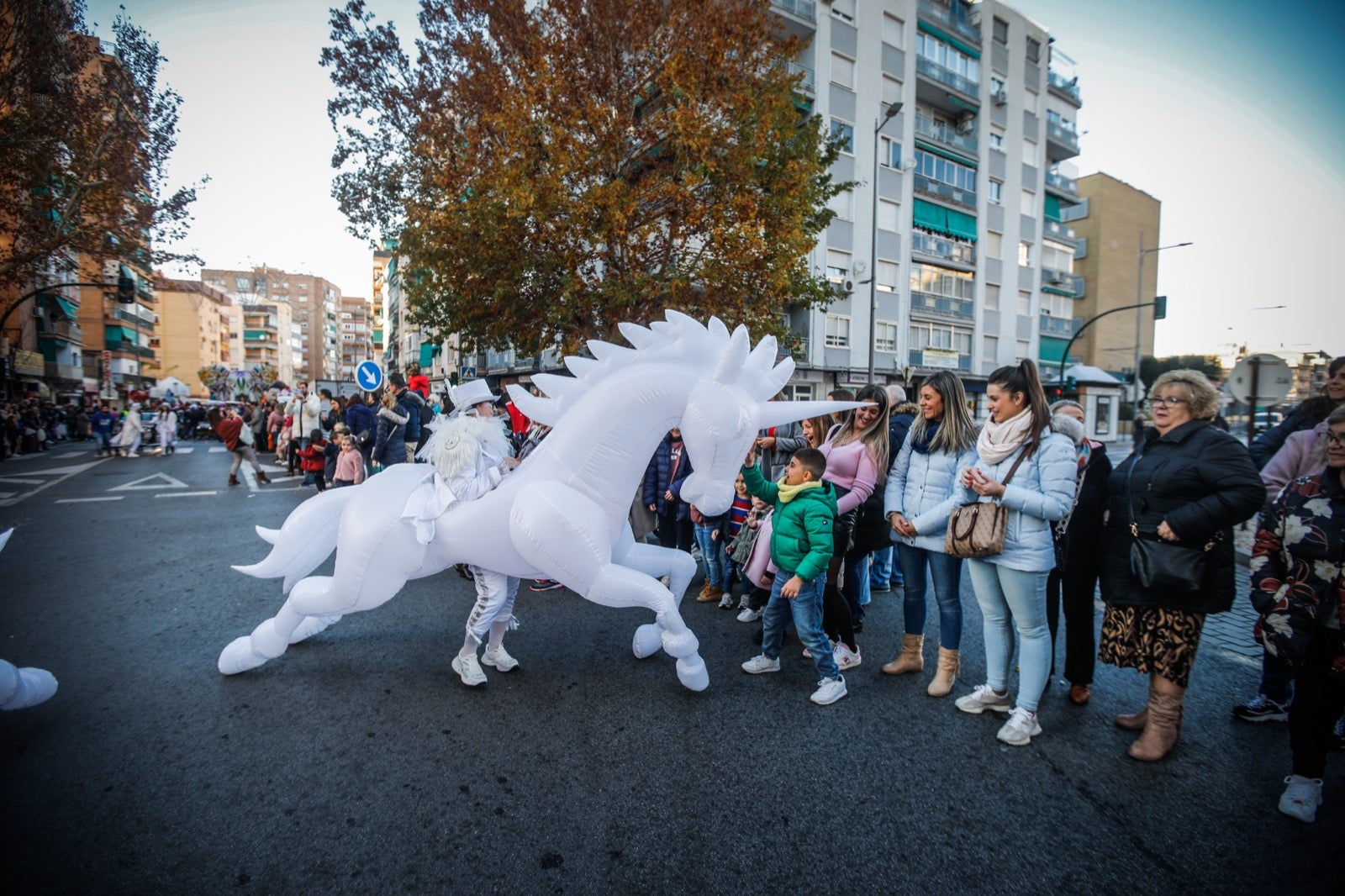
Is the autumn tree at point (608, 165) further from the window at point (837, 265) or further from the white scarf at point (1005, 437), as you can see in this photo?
the window at point (837, 265)

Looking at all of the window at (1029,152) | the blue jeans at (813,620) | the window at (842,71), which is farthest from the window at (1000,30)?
the blue jeans at (813,620)

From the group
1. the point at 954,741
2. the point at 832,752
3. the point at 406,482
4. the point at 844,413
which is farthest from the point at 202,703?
the point at 844,413

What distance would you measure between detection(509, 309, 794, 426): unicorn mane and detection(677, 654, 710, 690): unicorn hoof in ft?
4.68

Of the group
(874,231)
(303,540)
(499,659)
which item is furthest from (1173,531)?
(874,231)

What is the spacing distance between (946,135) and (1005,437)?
30.4m

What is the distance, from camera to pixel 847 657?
3762 millimetres

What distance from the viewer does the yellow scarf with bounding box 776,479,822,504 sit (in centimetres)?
325

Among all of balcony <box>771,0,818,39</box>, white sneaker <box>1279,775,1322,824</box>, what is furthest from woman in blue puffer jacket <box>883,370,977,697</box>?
balcony <box>771,0,818,39</box>

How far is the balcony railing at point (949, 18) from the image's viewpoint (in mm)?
25781

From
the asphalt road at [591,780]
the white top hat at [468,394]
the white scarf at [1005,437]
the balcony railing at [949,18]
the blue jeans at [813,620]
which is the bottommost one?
the asphalt road at [591,780]

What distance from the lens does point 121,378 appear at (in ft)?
148

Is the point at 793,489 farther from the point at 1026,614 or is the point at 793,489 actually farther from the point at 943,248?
the point at 943,248

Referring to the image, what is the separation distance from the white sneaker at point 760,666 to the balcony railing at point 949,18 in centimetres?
3115

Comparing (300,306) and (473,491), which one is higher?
(300,306)
